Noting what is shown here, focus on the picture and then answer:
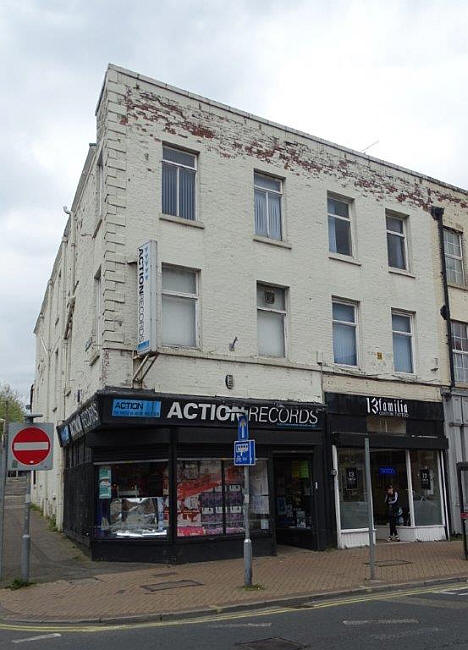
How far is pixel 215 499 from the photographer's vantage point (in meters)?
15.2

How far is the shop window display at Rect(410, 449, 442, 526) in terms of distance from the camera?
62.0 feet

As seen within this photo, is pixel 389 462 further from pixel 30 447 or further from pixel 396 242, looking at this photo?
pixel 30 447

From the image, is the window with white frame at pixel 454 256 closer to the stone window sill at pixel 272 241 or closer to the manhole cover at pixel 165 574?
the stone window sill at pixel 272 241

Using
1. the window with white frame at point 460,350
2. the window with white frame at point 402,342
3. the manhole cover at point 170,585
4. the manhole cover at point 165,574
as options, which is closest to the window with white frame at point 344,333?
the window with white frame at point 402,342

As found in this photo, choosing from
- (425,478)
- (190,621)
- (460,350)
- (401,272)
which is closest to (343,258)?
(401,272)

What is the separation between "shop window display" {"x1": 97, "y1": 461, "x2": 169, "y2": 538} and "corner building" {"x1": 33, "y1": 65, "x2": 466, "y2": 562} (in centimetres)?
3

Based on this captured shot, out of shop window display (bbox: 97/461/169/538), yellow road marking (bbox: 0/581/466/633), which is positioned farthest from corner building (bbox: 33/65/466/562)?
yellow road marking (bbox: 0/581/466/633)

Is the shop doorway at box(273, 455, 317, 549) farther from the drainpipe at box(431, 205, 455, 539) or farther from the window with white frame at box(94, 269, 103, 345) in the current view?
the window with white frame at box(94, 269, 103, 345)

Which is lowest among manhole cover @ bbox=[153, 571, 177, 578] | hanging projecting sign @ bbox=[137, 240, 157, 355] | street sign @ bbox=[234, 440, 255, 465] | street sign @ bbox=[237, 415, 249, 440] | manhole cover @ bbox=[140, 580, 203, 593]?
manhole cover @ bbox=[140, 580, 203, 593]

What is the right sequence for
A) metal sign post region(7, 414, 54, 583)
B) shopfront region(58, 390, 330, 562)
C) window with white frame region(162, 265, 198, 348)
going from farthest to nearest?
1. window with white frame region(162, 265, 198, 348)
2. shopfront region(58, 390, 330, 562)
3. metal sign post region(7, 414, 54, 583)

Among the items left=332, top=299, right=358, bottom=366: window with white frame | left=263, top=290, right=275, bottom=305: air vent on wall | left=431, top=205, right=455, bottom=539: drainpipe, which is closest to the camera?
left=263, top=290, right=275, bottom=305: air vent on wall

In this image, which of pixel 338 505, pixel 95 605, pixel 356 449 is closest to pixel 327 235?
pixel 356 449

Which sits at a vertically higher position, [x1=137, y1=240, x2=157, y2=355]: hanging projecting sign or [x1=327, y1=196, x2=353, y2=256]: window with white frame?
[x1=327, y1=196, x2=353, y2=256]: window with white frame

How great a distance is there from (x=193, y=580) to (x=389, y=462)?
29.4 ft
